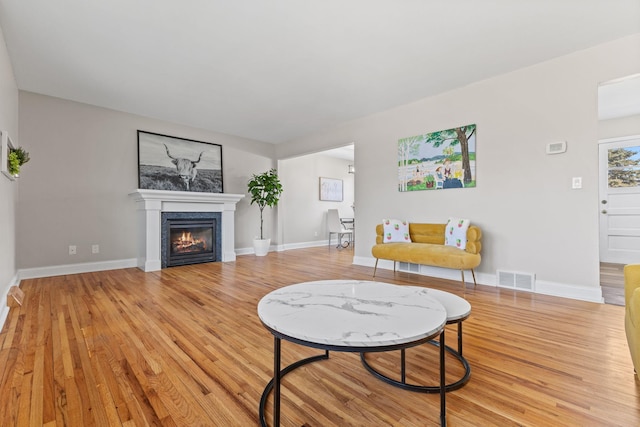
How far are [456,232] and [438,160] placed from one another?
101cm

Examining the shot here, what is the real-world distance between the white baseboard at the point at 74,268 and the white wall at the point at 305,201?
3.07 meters

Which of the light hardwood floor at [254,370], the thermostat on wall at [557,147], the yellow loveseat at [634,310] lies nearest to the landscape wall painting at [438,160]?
the thermostat on wall at [557,147]

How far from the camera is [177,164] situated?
4.99 meters

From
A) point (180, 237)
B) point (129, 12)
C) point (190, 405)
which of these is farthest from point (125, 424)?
point (180, 237)

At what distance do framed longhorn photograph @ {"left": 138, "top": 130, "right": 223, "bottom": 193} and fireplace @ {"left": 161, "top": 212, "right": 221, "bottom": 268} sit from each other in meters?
0.64

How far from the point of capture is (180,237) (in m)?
4.71

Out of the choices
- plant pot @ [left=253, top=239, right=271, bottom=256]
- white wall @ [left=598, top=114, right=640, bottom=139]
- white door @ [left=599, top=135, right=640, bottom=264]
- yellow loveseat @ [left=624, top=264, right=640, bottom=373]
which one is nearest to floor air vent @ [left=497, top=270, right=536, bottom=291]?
A: yellow loveseat @ [left=624, top=264, right=640, bottom=373]

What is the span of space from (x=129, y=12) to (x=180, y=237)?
328 cm

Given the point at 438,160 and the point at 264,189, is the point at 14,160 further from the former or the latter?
the point at 438,160

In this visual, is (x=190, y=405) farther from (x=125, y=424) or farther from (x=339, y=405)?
(x=339, y=405)

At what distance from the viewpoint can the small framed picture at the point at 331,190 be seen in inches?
299

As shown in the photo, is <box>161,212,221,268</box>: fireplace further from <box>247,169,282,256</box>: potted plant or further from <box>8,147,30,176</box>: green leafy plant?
<box>8,147,30,176</box>: green leafy plant

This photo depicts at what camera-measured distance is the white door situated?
14.6 feet

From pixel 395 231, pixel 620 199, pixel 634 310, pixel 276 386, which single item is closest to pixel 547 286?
pixel 395 231
